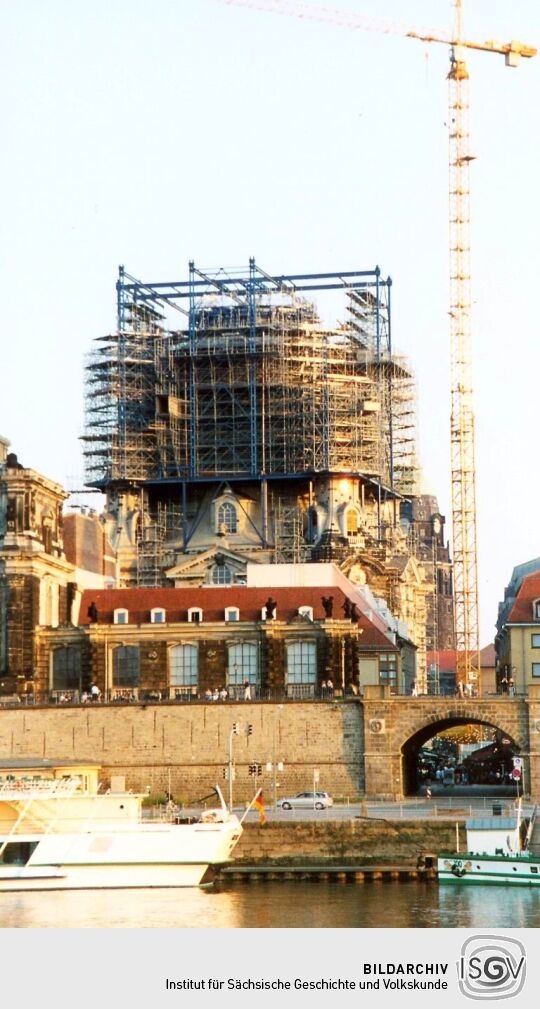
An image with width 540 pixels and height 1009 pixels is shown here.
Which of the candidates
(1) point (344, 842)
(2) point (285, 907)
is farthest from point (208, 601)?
(2) point (285, 907)

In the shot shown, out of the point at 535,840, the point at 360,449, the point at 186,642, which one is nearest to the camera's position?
the point at 535,840

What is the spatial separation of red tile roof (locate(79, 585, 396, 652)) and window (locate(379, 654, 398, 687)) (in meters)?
7.20

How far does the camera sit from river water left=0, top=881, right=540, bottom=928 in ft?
206

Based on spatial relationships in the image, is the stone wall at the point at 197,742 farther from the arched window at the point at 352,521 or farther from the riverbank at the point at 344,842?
the arched window at the point at 352,521

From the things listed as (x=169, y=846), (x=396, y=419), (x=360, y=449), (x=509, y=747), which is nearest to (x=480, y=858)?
(x=169, y=846)

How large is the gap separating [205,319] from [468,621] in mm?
32749

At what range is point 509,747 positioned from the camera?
12650 cm

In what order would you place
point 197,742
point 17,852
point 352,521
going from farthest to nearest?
point 352,521
point 197,742
point 17,852

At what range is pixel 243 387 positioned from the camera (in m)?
143

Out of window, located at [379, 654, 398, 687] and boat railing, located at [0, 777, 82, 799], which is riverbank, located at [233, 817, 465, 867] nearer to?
boat railing, located at [0, 777, 82, 799]

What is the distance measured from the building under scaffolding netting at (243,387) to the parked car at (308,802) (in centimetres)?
5027

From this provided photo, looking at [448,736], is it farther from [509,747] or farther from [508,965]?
[508,965]

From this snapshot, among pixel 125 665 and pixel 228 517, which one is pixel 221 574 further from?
pixel 125 665

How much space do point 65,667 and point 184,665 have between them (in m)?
6.89
